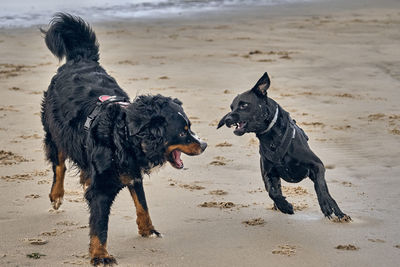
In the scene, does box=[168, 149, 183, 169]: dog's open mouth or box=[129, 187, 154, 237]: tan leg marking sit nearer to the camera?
box=[168, 149, 183, 169]: dog's open mouth

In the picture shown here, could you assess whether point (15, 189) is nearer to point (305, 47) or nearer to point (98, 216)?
point (98, 216)

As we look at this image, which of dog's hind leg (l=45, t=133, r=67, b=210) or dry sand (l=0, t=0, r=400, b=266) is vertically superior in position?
dog's hind leg (l=45, t=133, r=67, b=210)

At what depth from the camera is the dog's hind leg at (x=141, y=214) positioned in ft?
18.3

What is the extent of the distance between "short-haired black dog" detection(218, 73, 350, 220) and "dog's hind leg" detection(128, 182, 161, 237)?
1000 mm

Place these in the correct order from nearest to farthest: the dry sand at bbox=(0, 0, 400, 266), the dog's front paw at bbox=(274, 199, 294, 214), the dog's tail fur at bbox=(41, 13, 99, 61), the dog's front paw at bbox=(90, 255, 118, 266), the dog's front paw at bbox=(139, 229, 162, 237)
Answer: the dog's front paw at bbox=(90, 255, 118, 266), the dry sand at bbox=(0, 0, 400, 266), the dog's front paw at bbox=(139, 229, 162, 237), the dog's front paw at bbox=(274, 199, 294, 214), the dog's tail fur at bbox=(41, 13, 99, 61)

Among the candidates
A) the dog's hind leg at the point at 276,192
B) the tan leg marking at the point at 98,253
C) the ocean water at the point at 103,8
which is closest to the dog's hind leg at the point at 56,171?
Result: the tan leg marking at the point at 98,253

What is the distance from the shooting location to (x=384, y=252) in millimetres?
5195

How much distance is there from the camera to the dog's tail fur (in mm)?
6582

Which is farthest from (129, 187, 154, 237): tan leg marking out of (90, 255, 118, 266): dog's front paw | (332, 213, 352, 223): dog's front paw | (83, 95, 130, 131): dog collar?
(332, 213, 352, 223): dog's front paw

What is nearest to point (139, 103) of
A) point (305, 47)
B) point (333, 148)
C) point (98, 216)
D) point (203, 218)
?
point (98, 216)

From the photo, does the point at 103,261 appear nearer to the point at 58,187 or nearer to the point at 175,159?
the point at 175,159

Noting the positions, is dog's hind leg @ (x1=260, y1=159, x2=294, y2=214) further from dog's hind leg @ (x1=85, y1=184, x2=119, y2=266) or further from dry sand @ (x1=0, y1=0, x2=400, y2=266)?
dog's hind leg @ (x1=85, y1=184, x2=119, y2=266)

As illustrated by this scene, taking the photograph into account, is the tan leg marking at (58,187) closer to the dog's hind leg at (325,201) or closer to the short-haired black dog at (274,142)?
the short-haired black dog at (274,142)

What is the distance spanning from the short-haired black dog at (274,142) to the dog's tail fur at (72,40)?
148 centimetres
